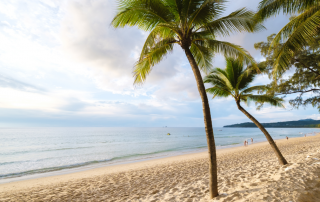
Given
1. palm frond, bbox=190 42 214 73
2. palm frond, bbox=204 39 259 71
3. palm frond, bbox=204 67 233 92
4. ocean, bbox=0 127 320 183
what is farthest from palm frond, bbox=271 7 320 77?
ocean, bbox=0 127 320 183

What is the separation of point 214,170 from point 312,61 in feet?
25.9

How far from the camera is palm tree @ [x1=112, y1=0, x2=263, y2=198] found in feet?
11.5

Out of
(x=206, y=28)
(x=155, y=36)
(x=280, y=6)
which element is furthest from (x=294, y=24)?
(x=155, y=36)

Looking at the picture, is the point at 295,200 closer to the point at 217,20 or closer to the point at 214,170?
the point at 214,170

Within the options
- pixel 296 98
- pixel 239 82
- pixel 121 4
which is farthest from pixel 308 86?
pixel 121 4

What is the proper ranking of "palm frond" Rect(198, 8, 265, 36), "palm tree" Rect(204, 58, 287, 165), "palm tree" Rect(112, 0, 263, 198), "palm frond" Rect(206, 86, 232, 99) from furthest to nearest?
"palm frond" Rect(206, 86, 232, 99), "palm tree" Rect(204, 58, 287, 165), "palm frond" Rect(198, 8, 265, 36), "palm tree" Rect(112, 0, 263, 198)

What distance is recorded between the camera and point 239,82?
22.4 ft

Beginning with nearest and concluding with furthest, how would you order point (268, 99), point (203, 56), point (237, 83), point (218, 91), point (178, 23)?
point (178, 23) → point (203, 56) → point (237, 83) → point (268, 99) → point (218, 91)

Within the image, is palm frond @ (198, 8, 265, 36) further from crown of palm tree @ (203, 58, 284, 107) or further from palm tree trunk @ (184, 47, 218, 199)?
crown of palm tree @ (203, 58, 284, 107)

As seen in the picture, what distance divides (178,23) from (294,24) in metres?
3.36

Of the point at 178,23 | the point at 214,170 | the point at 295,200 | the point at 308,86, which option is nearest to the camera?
the point at 295,200

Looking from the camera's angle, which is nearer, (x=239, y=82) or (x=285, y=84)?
(x=239, y=82)

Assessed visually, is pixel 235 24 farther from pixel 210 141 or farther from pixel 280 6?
pixel 210 141

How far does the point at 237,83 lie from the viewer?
22.6ft
